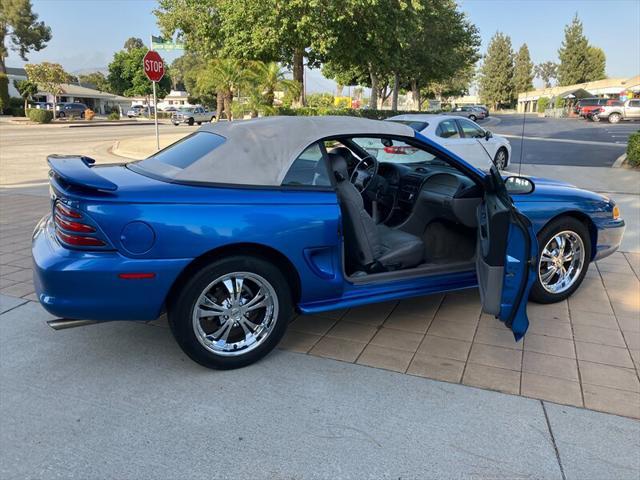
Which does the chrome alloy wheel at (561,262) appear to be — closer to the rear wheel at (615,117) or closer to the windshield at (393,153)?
the windshield at (393,153)

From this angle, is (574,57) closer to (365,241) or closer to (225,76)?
(225,76)

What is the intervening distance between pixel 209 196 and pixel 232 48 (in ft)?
60.3

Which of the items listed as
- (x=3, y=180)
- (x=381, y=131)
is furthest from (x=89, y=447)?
(x=3, y=180)

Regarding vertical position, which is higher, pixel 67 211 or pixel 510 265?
pixel 67 211

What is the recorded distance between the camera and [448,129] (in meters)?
11.0

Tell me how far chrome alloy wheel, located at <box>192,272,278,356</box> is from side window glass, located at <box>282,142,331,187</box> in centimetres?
70

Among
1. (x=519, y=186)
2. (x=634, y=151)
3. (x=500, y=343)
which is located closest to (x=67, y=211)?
(x=500, y=343)

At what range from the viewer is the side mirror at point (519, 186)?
4051mm

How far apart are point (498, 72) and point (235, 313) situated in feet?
322

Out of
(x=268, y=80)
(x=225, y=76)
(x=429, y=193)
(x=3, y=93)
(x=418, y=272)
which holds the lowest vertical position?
(x=418, y=272)

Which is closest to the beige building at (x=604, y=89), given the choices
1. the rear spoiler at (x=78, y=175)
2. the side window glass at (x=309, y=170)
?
the side window glass at (x=309, y=170)

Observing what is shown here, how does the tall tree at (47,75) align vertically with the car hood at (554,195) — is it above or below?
above

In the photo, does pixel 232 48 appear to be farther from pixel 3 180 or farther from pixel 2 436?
pixel 2 436

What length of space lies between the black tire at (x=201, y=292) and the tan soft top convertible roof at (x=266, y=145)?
54 cm
